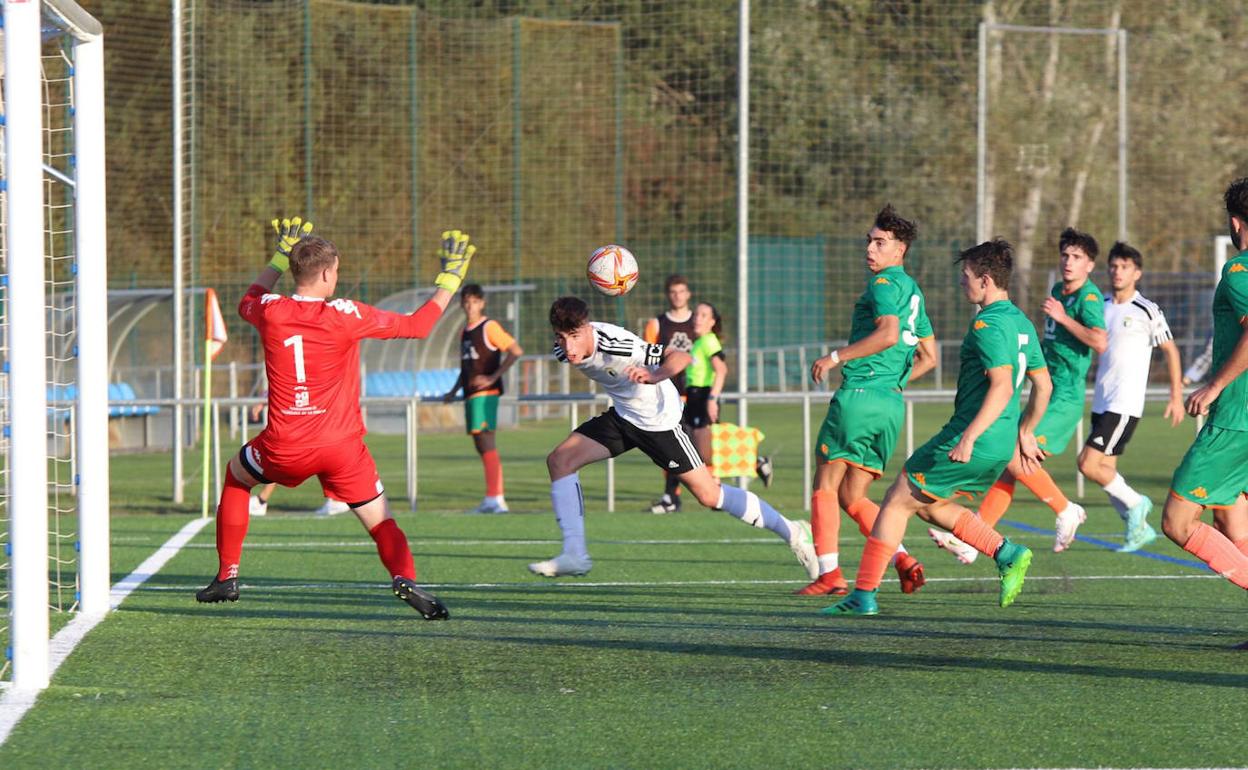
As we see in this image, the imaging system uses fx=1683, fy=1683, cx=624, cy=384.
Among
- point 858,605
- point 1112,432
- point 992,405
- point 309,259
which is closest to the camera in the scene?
point 309,259

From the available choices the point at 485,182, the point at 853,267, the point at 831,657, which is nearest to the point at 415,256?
the point at 485,182

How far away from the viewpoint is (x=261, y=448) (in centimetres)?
765

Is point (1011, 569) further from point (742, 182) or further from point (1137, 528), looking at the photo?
point (742, 182)

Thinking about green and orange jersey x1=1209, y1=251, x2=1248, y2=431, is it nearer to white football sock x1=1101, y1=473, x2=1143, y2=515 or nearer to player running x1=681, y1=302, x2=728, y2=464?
white football sock x1=1101, y1=473, x2=1143, y2=515

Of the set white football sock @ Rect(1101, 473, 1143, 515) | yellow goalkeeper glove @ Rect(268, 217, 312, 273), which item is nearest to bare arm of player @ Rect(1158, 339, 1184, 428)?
white football sock @ Rect(1101, 473, 1143, 515)

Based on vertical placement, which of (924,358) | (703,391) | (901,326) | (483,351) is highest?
(901,326)

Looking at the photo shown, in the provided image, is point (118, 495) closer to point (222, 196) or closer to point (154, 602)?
point (222, 196)

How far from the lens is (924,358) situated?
31.7 feet

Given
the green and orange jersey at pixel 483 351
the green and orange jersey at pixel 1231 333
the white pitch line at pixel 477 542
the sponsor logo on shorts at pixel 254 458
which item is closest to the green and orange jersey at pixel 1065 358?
the white pitch line at pixel 477 542

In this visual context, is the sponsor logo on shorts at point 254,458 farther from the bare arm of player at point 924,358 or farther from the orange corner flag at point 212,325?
the orange corner flag at point 212,325

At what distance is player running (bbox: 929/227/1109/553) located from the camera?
400 inches

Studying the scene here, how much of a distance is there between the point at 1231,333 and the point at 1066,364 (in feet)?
12.5

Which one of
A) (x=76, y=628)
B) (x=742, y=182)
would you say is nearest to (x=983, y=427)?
(x=76, y=628)

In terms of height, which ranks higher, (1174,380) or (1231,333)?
(1231,333)
